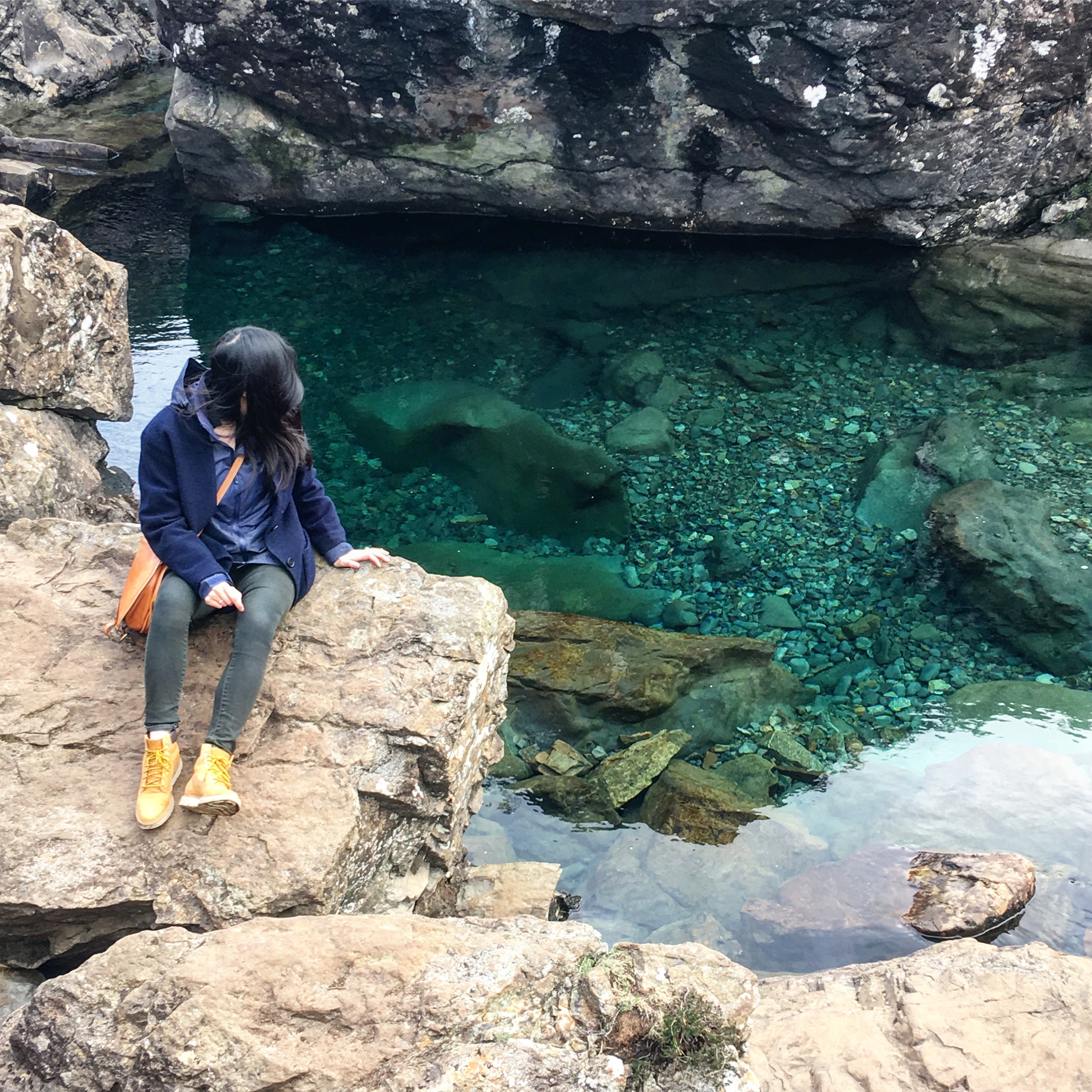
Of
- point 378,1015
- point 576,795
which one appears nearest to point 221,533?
point 378,1015

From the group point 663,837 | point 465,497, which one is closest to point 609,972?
point 663,837

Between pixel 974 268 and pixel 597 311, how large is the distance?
326 centimetres

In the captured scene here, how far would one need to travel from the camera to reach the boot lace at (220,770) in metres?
2.71

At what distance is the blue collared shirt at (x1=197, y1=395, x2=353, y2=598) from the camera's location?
122 inches

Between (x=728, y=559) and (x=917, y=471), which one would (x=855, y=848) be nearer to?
(x=728, y=559)

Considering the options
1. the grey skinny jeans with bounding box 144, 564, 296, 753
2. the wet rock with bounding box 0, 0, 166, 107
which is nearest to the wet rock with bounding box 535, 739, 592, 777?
the grey skinny jeans with bounding box 144, 564, 296, 753

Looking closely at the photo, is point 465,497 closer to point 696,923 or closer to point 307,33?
point 696,923

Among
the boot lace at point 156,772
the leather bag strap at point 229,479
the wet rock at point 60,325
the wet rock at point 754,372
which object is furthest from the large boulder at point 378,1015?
the wet rock at point 754,372

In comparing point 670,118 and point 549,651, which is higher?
point 670,118

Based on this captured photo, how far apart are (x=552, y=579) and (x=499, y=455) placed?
1255 mm

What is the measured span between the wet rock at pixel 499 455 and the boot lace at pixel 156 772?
3.56m

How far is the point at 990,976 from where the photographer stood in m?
2.80

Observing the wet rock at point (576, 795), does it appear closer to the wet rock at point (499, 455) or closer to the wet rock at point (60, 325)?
the wet rock at point (499, 455)

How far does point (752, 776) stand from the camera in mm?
4395
